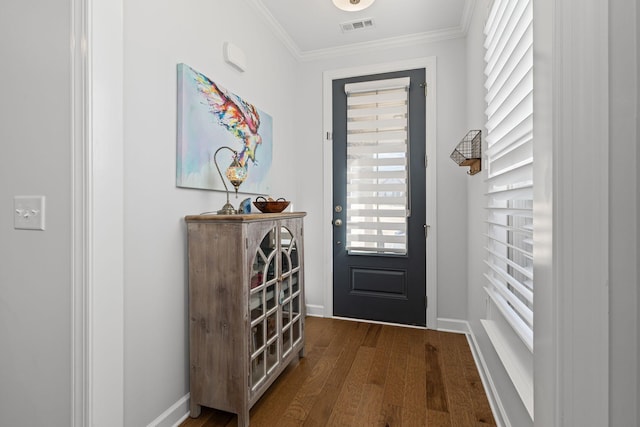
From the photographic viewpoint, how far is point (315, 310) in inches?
125

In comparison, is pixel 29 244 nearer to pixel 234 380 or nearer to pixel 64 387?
pixel 64 387

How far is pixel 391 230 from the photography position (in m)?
2.92

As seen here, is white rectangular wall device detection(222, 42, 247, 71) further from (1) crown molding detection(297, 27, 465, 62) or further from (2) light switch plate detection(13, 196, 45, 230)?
(2) light switch plate detection(13, 196, 45, 230)

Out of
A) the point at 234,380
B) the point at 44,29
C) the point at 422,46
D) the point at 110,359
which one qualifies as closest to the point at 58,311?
the point at 110,359

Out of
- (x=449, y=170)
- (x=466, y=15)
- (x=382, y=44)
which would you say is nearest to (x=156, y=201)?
(x=449, y=170)

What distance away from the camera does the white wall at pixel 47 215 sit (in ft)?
3.73

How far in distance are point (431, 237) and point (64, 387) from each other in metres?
2.59

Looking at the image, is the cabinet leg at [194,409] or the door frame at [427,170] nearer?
the cabinet leg at [194,409]

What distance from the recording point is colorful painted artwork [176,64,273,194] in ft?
5.40

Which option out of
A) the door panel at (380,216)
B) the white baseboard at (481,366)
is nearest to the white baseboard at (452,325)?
the white baseboard at (481,366)

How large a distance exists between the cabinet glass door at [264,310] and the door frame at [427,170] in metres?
1.28

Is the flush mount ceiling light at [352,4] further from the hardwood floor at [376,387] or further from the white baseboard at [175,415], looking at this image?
the white baseboard at [175,415]

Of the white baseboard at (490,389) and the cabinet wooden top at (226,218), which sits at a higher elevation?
the cabinet wooden top at (226,218)

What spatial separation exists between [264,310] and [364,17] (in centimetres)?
238
